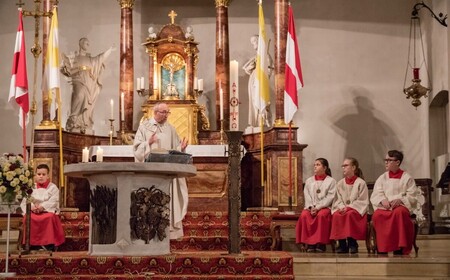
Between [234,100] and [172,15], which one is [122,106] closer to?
[172,15]

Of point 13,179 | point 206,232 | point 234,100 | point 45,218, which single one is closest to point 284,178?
point 234,100

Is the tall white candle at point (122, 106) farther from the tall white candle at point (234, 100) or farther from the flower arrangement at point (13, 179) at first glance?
the flower arrangement at point (13, 179)

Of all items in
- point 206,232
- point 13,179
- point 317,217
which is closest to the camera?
point 13,179

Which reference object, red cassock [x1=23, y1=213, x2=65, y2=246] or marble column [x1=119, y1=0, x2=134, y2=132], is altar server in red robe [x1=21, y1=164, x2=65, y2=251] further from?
marble column [x1=119, y1=0, x2=134, y2=132]

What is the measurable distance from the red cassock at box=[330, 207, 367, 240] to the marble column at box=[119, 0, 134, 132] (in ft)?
19.1

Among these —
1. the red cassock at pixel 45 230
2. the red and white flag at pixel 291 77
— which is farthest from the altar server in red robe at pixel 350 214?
the red cassock at pixel 45 230

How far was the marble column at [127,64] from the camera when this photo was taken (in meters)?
15.4

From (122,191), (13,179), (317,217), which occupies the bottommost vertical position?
(317,217)

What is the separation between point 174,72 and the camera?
50.2 ft

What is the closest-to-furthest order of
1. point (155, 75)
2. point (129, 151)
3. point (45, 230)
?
point (45, 230), point (129, 151), point (155, 75)

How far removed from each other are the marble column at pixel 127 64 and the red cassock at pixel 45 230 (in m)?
4.59

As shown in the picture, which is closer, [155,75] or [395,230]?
[395,230]

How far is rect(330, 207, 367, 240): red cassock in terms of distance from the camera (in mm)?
10586

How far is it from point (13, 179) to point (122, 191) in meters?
1.15
